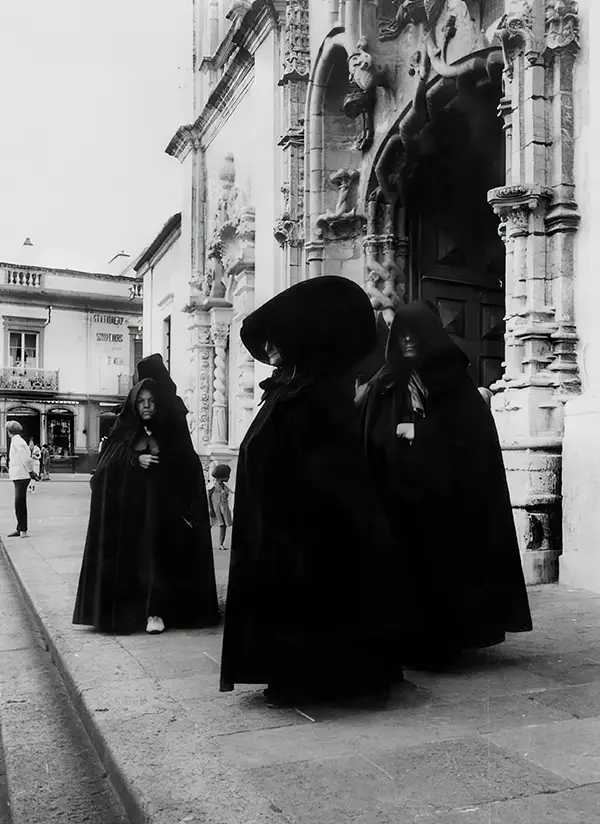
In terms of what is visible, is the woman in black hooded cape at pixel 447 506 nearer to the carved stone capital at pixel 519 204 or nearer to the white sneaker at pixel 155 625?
the white sneaker at pixel 155 625

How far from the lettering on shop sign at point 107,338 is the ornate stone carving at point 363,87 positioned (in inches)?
1049

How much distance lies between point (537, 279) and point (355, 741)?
4.90 metres

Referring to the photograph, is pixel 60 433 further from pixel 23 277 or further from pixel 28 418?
pixel 23 277

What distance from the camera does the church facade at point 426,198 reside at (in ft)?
23.1

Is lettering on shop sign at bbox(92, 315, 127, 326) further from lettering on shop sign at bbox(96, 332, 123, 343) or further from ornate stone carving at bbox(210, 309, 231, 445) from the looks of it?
ornate stone carving at bbox(210, 309, 231, 445)

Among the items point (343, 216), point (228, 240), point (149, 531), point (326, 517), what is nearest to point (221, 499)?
point (343, 216)

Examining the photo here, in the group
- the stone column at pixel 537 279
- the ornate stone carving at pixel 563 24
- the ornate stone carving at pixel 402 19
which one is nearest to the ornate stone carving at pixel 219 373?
the ornate stone carving at pixel 402 19

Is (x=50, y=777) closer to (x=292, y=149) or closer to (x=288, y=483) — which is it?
(x=288, y=483)

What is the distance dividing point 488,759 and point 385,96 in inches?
345

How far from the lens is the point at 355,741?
331 cm

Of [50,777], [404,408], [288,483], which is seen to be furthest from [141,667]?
[404,408]

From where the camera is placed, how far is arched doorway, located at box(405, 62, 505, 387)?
1020 cm

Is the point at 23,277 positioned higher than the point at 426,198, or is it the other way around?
the point at 23,277

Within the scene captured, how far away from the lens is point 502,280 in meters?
10.9
